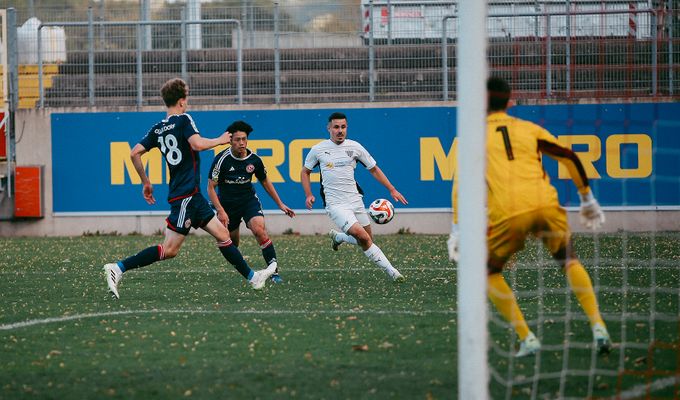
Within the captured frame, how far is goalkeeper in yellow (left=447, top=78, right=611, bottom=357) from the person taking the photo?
23.3ft

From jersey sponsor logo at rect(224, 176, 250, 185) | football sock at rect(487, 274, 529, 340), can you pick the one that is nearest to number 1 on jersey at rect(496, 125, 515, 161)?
football sock at rect(487, 274, 529, 340)

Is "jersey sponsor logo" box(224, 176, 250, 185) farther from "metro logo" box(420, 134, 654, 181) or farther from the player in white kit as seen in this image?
"metro logo" box(420, 134, 654, 181)

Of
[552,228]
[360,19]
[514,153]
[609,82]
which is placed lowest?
[552,228]

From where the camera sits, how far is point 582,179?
23.6ft

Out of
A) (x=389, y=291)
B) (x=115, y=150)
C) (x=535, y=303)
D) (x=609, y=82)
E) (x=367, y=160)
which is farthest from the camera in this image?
(x=115, y=150)

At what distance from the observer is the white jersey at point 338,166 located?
1249cm

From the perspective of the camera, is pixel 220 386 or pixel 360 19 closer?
pixel 220 386

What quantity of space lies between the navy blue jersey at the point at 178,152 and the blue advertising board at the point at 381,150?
28.7 feet

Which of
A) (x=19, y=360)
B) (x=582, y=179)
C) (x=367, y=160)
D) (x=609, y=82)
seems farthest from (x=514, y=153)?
(x=609, y=82)

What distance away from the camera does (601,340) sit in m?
7.12

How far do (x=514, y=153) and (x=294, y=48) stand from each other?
13.7m

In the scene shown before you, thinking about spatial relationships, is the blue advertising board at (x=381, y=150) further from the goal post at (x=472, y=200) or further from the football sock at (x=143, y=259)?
the goal post at (x=472, y=200)

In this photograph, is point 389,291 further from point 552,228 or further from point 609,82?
point 609,82

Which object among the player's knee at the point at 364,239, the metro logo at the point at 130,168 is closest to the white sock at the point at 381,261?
the player's knee at the point at 364,239
